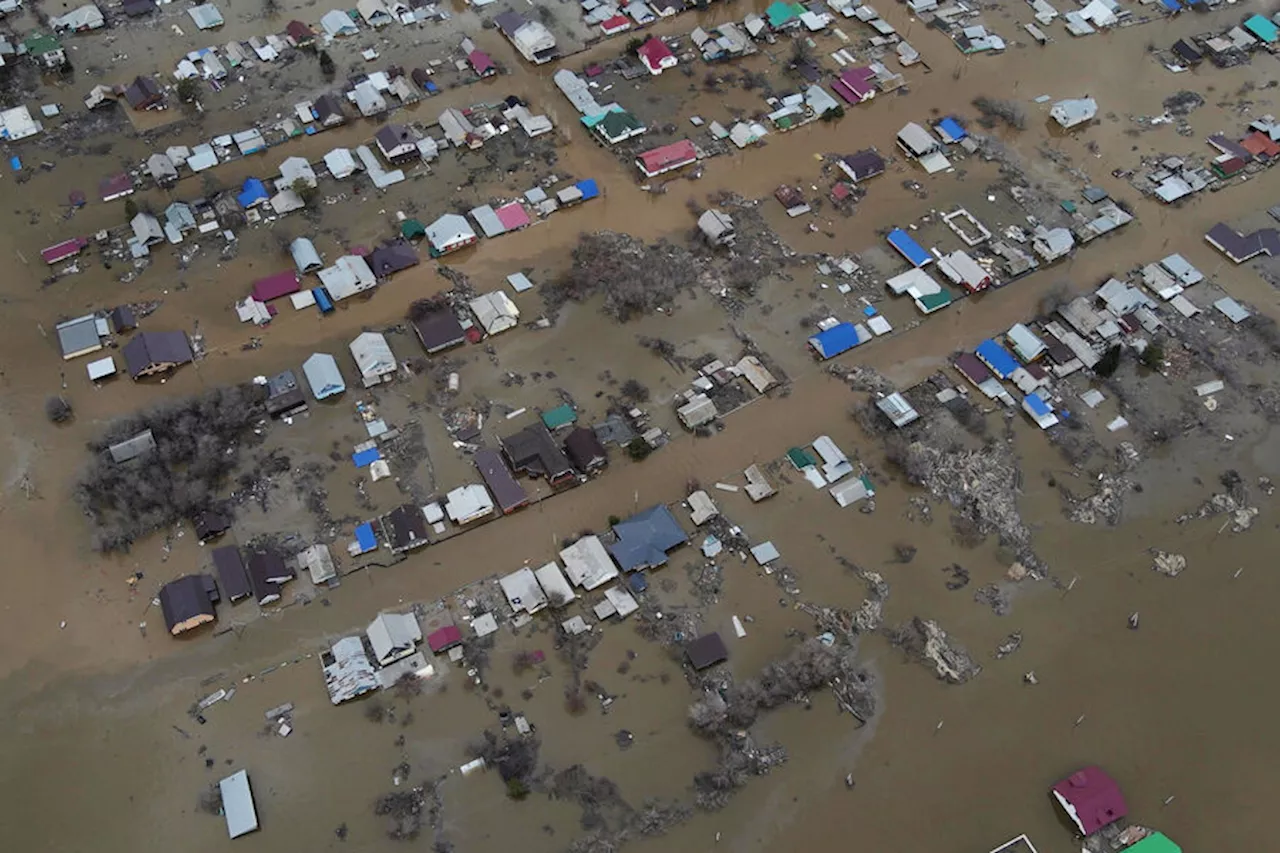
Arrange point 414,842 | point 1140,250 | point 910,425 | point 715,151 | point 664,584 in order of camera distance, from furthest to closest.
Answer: point 715,151
point 1140,250
point 910,425
point 664,584
point 414,842

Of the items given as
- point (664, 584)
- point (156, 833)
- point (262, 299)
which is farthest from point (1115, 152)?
point (156, 833)

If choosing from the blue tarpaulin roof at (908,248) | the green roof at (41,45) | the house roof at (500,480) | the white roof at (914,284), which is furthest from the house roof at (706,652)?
the green roof at (41,45)

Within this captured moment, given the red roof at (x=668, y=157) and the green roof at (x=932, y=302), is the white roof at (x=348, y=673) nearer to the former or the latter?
the red roof at (x=668, y=157)

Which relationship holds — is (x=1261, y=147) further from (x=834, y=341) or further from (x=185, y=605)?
(x=185, y=605)

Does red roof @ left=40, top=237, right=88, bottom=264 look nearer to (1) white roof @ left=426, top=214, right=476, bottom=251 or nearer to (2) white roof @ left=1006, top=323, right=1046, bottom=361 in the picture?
(1) white roof @ left=426, top=214, right=476, bottom=251

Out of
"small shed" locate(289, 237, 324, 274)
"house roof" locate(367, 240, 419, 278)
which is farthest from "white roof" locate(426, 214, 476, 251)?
"small shed" locate(289, 237, 324, 274)

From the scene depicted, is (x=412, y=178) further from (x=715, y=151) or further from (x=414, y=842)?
(x=414, y=842)

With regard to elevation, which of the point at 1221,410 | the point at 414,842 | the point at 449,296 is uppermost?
the point at 449,296

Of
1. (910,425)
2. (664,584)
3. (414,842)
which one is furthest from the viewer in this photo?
(910,425)
